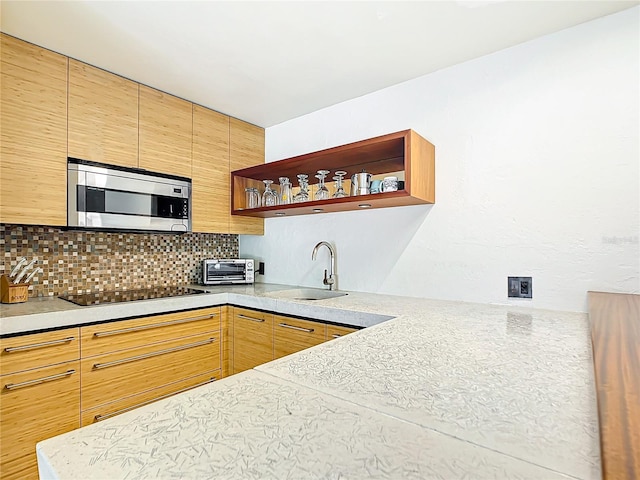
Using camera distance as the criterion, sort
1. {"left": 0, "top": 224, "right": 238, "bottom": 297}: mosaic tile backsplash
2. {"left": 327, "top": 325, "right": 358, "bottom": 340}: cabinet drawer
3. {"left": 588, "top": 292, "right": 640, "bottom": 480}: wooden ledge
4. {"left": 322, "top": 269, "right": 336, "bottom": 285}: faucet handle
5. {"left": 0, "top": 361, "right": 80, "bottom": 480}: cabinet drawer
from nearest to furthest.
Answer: {"left": 588, "top": 292, "right": 640, "bottom": 480}: wooden ledge, {"left": 0, "top": 361, "right": 80, "bottom": 480}: cabinet drawer, {"left": 327, "top": 325, "right": 358, "bottom": 340}: cabinet drawer, {"left": 0, "top": 224, "right": 238, "bottom": 297}: mosaic tile backsplash, {"left": 322, "top": 269, "right": 336, "bottom": 285}: faucet handle

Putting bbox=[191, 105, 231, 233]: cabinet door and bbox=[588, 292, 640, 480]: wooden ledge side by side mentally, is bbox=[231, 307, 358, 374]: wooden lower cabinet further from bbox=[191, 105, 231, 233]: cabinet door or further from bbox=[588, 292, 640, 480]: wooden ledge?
bbox=[588, 292, 640, 480]: wooden ledge

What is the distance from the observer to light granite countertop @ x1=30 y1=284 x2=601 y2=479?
1.56 ft

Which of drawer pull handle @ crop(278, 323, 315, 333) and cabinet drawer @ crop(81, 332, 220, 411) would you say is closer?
cabinet drawer @ crop(81, 332, 220, 411)

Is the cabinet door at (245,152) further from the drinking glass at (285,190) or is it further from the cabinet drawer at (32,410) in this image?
the cabinet drawer at (32,410)

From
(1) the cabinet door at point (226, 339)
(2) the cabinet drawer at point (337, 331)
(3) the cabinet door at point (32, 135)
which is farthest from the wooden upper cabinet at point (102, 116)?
(2) the cabinet drawer at point (337, 331)

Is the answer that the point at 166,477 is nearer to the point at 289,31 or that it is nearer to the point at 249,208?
the point at 289,31

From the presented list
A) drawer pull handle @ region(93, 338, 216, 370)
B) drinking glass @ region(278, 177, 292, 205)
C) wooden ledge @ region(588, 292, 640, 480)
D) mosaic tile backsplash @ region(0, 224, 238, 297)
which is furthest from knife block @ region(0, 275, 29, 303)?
wooden ledge @ region(588, 292, 640, 480)

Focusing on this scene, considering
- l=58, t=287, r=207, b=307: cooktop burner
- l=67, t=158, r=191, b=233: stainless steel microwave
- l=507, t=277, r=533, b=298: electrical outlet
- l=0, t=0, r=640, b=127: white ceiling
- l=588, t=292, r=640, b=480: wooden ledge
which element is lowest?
l=58, t=287, r=207, b=307: cooktop burner

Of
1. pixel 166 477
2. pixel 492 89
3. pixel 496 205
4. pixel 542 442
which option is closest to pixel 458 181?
pixel 496 205

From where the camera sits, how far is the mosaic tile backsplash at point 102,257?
209cm

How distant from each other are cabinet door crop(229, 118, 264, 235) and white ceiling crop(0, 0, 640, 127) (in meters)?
0.60

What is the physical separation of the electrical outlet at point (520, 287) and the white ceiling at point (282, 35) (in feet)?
4.07

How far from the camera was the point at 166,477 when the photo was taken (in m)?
0.45

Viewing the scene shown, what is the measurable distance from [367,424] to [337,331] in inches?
46.7
